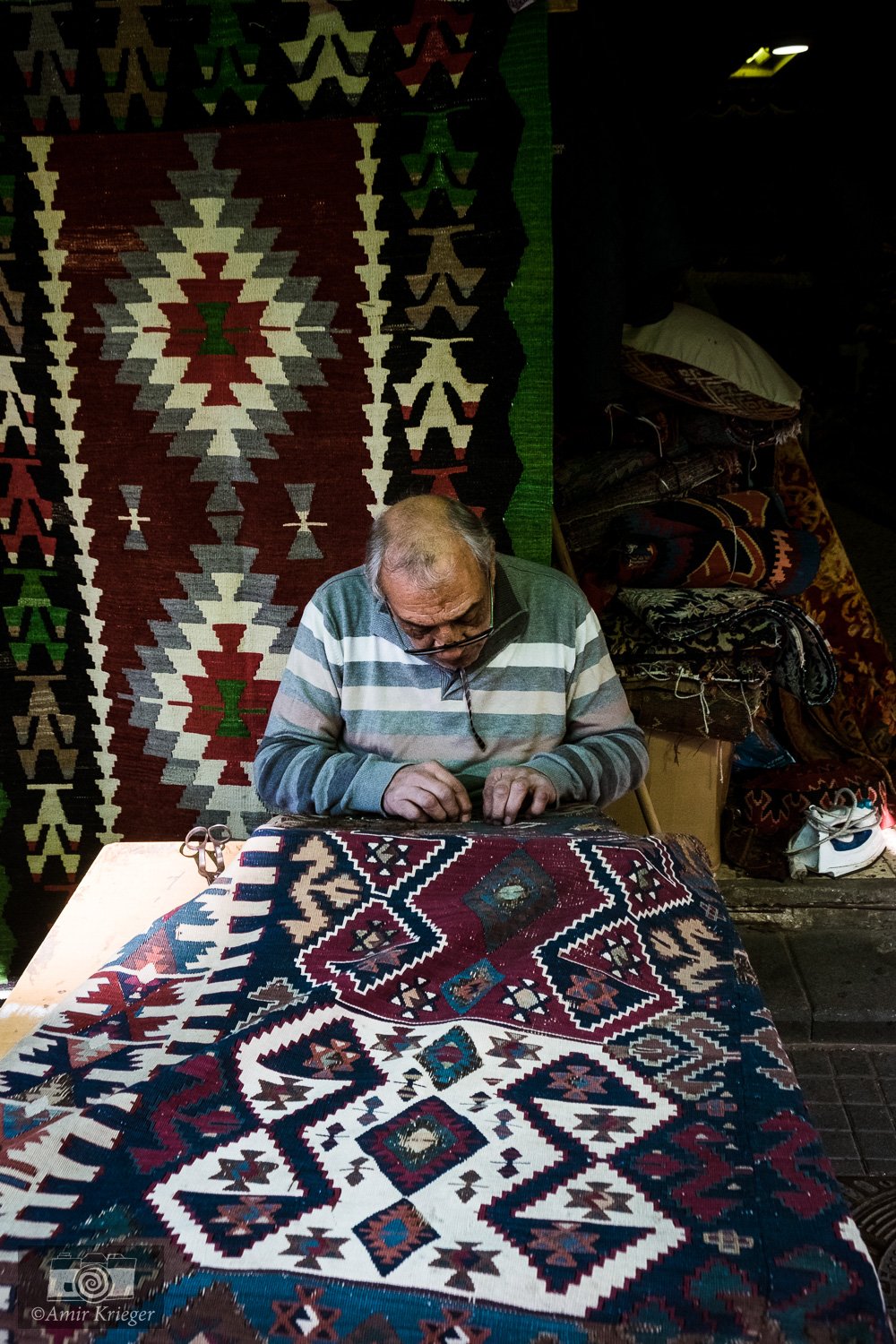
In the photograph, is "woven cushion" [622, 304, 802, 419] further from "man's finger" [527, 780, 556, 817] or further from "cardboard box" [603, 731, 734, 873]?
"man's finger" [527, 780, 556, 817]

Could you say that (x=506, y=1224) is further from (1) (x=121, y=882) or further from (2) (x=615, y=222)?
(2) (x=615, y=222)

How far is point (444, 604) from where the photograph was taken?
2182 millimetres

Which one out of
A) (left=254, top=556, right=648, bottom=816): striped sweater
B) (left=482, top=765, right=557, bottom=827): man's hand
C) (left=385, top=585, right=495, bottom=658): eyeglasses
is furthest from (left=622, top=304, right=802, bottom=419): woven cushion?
(left=482, top=765, right=557, bottom=827): man's hand

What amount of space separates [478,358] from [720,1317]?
7.34 feet

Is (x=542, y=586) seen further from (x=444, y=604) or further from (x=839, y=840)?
(x=839, y=840)

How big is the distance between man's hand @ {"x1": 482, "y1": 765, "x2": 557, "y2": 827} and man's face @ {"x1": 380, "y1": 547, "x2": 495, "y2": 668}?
0.30m

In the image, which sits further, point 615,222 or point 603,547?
point 603,547

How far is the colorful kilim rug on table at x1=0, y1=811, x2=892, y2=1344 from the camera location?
1.14m

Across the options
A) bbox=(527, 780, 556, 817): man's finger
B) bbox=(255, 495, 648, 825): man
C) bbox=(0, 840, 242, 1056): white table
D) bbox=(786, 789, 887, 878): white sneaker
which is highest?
bbox=(255, 495, 648, 825): man

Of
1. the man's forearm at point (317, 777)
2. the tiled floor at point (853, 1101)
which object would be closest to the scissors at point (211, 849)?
the man's forearm at point (317, 777)

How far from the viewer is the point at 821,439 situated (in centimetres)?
679

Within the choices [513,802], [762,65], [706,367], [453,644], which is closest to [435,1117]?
[513,802]

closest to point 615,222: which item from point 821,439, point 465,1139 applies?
point 465,1139

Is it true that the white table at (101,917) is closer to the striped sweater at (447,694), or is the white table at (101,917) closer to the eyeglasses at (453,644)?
the striped sweater at (447,694)
